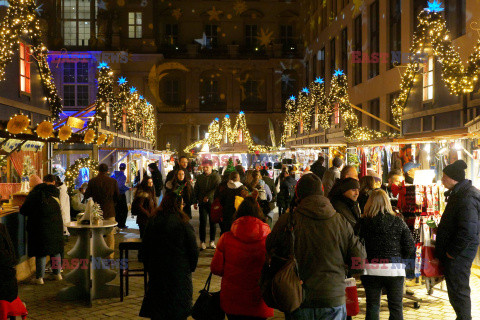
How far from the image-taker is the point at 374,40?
2509 centimetres

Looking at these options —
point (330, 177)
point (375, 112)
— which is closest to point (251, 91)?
point (375, 112)

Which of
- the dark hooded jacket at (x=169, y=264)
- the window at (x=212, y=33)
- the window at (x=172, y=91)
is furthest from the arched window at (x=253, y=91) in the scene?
the dark hooded jacket at (x=169, y=264)

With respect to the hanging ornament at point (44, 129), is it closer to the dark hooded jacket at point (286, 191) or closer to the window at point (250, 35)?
the dark hooded jacket at point (286, 191)

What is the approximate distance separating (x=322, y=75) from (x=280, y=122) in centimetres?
831

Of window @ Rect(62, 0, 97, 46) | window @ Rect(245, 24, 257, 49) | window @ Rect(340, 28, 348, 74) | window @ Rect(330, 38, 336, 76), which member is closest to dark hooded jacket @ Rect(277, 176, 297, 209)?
window @ Rect(340, 28, 348, 74)

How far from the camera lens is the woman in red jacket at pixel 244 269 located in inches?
173

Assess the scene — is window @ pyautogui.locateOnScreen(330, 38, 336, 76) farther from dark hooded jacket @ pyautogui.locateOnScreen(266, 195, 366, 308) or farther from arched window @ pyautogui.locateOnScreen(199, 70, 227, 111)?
dark hooded jacket @ pyautogui.locateOnScreen(266, 195, 366, 308)

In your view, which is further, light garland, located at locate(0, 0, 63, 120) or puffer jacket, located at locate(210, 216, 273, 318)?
light garland, located at locate(0, 0, 63, 120)

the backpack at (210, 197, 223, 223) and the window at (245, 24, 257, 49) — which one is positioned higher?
the window at (245, 24, 257, 49)

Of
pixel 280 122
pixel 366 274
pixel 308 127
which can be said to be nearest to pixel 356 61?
pixel 308 127

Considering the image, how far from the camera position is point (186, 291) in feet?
16.3

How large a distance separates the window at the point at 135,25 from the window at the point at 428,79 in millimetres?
30442

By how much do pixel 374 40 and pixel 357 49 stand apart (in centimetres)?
250

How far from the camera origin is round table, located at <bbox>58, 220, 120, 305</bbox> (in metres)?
7.51
